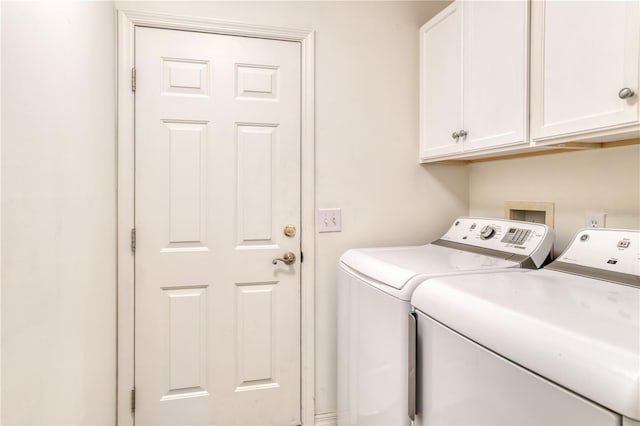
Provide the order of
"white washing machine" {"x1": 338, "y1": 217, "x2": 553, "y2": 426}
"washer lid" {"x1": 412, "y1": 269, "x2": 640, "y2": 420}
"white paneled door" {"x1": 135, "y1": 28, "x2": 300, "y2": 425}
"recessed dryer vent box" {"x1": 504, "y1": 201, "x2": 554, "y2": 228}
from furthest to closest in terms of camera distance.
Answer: "white paneled door" {"x1": 135, "y1": 28, "x2": 300, "y2": 425} → "recessed dryer vent box" {"x1": 504, "y1": 201, "x2": 554, "y2": 228} → "white washing machine" {"x1": 338, "y1": 217, "x2": 553, "y2": 426} → "washer lid" {"x1": 412, "y1": 269, "x2": 640, "y2": 420}

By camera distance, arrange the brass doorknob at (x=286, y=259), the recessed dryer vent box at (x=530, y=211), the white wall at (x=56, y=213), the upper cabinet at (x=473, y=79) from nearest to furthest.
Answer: the white wall at (x=56, y=213) → the upper cabinet at (x=473, y=79) → the recessed dryer vent box at (x=530, y=211) → the brass doorknob at (x=286, y=259)

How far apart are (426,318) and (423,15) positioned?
5.60 ft

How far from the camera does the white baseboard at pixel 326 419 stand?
1912 mm

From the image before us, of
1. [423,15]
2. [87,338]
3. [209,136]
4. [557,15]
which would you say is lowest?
[87,338]

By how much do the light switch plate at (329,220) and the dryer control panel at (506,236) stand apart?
552 millimetres

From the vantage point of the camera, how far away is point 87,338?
127 centimetres

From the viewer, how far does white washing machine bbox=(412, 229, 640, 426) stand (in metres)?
0.63

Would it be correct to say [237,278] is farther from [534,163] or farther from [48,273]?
[534,163]

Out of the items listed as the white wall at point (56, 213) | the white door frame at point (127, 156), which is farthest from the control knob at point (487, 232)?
the white wall at point (56, 213)

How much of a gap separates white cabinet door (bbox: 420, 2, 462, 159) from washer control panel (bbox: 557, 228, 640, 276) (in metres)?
0.62

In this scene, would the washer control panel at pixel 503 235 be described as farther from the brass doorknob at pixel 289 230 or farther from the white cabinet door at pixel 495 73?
the brass doorknob at pixel 289 230

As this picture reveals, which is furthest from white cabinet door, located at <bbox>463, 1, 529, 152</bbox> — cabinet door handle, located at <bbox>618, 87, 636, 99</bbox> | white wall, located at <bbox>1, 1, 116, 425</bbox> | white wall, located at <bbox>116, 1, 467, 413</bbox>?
white wall, located at <bbox>1, 1, 116, 425</bbox>

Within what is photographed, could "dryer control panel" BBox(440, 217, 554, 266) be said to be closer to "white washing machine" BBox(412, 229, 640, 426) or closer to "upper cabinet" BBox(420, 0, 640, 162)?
"white washing machine" BBox(412, 229, 640, 426)

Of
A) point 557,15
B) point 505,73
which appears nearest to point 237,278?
point 505,73
